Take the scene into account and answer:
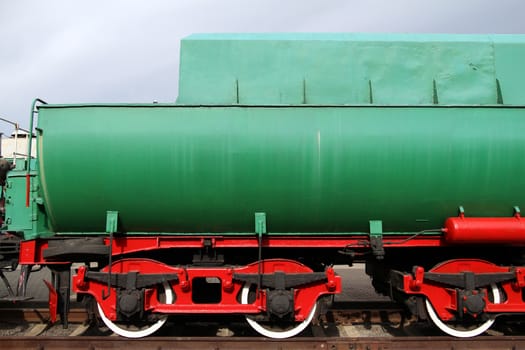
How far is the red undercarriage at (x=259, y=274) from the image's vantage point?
15.8ft

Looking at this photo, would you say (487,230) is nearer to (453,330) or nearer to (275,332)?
(453,330)

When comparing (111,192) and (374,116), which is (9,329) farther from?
(374,116)

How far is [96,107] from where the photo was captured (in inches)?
183

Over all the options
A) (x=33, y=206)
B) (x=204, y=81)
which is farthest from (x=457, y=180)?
(x=33, y=206)

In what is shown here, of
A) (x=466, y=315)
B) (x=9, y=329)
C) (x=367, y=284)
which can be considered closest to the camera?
(x=466, y=315)

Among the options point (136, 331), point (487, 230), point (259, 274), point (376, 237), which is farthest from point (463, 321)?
point (136, 331)

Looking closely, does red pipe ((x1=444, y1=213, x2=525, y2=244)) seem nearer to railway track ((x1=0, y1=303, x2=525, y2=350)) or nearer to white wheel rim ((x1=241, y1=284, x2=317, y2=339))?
railway track ((x1=0, y1=303, x2=525, y2=350))

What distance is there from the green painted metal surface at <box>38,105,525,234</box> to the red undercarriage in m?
0.48

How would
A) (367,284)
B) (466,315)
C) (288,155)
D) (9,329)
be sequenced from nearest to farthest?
1. (288,155)
2. (466,315)
3. (9,329)
4. (367,284)

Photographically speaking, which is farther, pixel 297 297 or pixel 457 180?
pixel 297 297

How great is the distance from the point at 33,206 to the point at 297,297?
3932mm

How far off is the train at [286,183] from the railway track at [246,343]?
174 millimetres

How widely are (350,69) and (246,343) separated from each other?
423cm

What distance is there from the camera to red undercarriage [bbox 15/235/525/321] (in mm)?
4809
